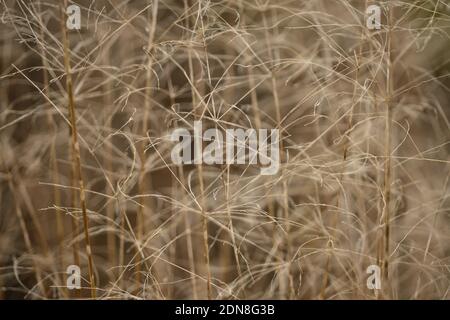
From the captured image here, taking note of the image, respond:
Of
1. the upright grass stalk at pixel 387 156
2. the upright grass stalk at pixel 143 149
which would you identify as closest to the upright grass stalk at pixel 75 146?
the upright grass stalk at pixel 143 149

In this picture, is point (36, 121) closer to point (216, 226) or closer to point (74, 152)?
point (74, 152)

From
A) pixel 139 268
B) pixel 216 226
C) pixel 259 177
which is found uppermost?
pixel 259 177

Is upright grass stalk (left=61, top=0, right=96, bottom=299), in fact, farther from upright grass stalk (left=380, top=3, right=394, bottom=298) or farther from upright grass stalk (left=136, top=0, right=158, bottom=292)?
upright grass stalk (left=380, top=3, right=394, bottom=298)

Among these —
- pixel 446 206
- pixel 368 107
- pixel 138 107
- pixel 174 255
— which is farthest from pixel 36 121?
pixel 446 206

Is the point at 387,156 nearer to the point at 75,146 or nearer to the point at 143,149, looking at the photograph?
the point at 143,149

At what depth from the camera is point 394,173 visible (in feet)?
4.12

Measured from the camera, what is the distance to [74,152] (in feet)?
4.12

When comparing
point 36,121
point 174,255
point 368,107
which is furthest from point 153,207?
point 368,107

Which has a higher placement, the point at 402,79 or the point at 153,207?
the point at 402,79

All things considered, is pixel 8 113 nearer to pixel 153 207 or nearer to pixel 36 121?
pixel 36 121

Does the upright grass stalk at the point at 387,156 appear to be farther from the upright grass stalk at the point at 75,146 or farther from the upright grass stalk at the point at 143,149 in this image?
the upright grass stalk at the point at 75,146

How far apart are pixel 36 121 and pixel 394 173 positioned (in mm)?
964

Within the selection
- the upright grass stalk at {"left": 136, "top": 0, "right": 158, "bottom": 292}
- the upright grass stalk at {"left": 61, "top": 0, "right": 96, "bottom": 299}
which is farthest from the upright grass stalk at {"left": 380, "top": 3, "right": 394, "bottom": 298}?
the upright grass stalk at {"left": 61, "top": 0, "right": 96, "bottom": 299}

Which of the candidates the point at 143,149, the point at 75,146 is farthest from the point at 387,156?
the point at 75,146
